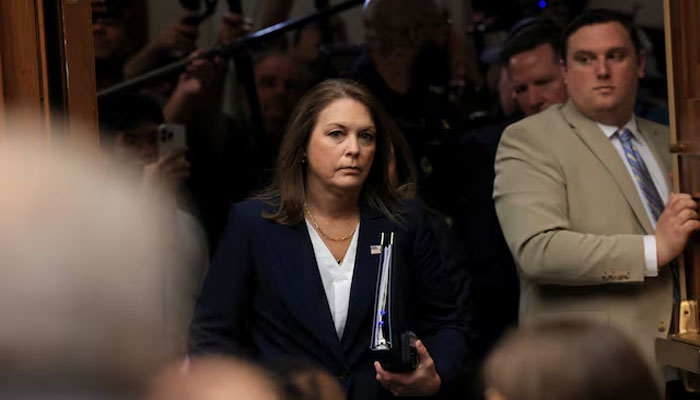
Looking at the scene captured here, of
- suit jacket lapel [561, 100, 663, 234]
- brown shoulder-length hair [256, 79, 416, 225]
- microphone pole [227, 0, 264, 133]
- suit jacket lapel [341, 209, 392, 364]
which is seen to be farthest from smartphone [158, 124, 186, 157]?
suit jacket lapel [561, 100, 663, 234]

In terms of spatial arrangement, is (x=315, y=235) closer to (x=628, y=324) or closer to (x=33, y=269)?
(x=628, y=324)

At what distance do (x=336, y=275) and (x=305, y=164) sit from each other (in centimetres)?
36

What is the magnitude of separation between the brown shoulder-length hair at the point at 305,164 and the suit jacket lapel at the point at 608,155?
0.53m

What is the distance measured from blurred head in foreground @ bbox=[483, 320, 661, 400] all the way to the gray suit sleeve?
1404mm

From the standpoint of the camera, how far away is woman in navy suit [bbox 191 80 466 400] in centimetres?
265

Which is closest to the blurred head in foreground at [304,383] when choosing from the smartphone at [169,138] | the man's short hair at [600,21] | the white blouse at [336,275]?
the white blouse at [336,275]

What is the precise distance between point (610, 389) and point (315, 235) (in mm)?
1449

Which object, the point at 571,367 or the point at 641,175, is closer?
the point at 571,367

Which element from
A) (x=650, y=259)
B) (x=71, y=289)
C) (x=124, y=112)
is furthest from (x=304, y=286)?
(x=71, y=289)

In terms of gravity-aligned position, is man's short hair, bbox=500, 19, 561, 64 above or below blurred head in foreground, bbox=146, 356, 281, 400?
above

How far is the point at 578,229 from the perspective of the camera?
3.01 metres

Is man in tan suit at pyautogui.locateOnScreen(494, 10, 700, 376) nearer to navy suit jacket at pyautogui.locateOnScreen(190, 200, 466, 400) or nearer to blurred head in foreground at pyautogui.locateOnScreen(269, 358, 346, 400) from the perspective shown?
navy suit jacket at pyautogui.locateOnScreen(190, 200, 466, 400)

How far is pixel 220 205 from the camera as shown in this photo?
421cm

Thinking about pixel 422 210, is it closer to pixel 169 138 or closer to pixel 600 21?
pixel 600 21
